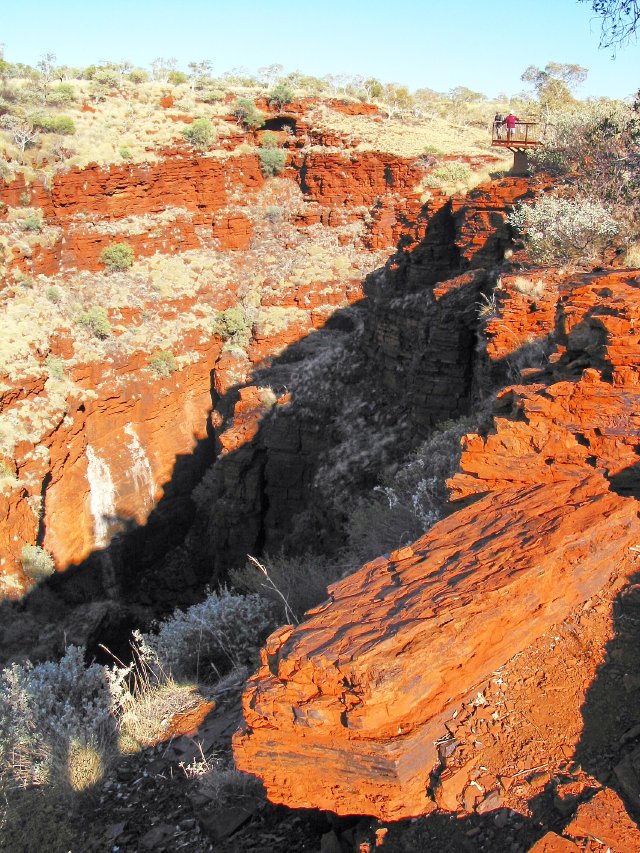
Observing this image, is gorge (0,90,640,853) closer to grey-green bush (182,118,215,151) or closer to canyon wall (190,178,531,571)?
canyon wall (190,178,531,571)

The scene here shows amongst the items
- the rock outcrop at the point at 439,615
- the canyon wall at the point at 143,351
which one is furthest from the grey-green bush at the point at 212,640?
the canyon wall at the point at 143,351

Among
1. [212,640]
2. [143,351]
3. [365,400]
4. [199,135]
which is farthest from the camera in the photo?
[199,135]

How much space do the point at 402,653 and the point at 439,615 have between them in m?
0.32

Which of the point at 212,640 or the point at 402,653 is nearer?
the point at 402,653

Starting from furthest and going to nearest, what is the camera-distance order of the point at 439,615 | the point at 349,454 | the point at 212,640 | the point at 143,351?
1. the point at 143,351
2. the point at 349,454
3. the point at 212,640
4. the point at 439,615

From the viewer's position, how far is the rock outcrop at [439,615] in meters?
3.24

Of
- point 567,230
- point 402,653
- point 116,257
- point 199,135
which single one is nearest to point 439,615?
point 402,653

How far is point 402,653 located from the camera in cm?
333

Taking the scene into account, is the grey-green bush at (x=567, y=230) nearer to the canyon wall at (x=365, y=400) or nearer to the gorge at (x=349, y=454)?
the gorge at (x=349, y=454)

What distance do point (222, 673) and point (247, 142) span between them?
27.6 metres

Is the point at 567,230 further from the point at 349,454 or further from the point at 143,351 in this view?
the point at 143,351

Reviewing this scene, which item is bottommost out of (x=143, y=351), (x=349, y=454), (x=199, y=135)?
(x=349, y=454)

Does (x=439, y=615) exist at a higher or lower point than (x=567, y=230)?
lower

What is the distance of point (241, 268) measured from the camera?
2762 centimetres
